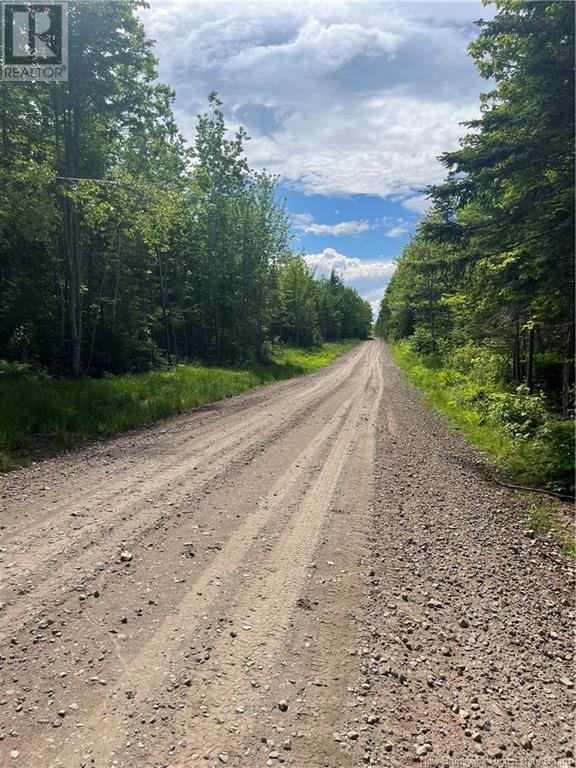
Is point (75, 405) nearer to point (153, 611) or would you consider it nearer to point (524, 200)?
point (153, 611)

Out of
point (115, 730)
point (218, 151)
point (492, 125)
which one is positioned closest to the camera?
point (115, 730)

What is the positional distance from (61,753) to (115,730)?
27 cm

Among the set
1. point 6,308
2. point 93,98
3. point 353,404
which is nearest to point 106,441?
point 6,308

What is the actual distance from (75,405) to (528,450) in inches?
394

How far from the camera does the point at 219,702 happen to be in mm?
2674

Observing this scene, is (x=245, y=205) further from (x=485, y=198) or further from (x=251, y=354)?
(x=485, y=198)

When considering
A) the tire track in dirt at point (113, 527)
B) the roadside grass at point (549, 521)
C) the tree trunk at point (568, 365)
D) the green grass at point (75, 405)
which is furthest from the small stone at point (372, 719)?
the tree trunk at point (568, 365)

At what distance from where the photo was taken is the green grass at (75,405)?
335 inches

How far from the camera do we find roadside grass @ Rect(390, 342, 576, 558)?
5.78 meters

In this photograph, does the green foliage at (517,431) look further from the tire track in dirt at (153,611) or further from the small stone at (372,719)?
the small stone at (372,719)

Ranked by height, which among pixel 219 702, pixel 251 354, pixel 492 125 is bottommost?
pixel 219 702

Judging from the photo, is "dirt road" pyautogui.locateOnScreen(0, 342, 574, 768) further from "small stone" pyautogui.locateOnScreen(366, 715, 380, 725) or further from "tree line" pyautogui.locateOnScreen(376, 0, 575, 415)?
"tree line" pyautogui.locateOnScreen(376, 0, 575, 415)

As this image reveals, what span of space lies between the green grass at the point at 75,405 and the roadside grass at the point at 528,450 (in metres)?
8.16

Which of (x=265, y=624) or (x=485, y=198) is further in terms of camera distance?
(x=485, y=198)
